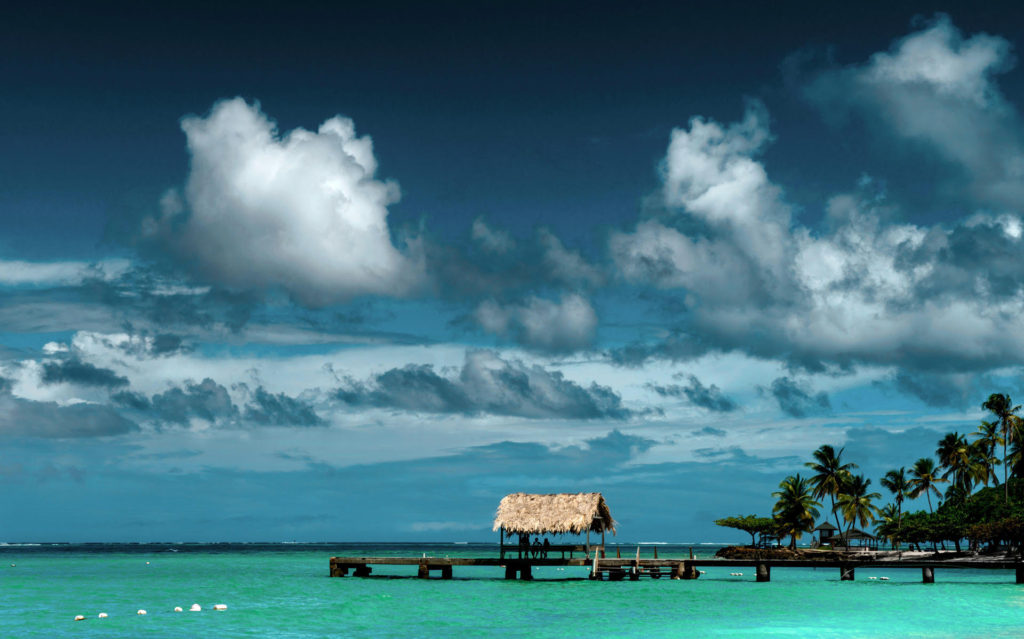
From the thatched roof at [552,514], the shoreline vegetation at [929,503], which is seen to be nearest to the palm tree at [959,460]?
the shoreline vegetation at [929,503]

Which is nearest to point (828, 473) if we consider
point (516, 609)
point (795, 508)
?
point (795, 508)

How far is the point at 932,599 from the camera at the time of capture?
4728 centimetres

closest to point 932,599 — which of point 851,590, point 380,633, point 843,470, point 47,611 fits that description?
point 851,590

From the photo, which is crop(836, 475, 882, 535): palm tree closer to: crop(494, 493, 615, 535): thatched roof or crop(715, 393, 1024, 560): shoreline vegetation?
crop(715, 393, 1024, 560): shoreline vegetation

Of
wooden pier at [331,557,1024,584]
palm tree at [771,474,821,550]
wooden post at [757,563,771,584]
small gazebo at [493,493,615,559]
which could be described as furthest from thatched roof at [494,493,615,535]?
palm tree at [771,474,821,550]

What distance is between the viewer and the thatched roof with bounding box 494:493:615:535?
54406 millimetres

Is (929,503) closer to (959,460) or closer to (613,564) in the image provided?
(959,460)

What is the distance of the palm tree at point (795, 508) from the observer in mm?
88812

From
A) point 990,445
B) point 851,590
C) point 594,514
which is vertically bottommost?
point 851,590

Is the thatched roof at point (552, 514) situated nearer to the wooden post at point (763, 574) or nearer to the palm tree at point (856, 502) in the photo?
the wooden post at point (763, 574)

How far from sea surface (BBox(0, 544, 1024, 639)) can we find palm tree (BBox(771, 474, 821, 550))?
24743 millimetres

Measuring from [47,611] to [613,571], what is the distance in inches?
1211

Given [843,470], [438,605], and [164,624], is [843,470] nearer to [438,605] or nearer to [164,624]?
[438,605]

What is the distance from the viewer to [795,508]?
89.0m
